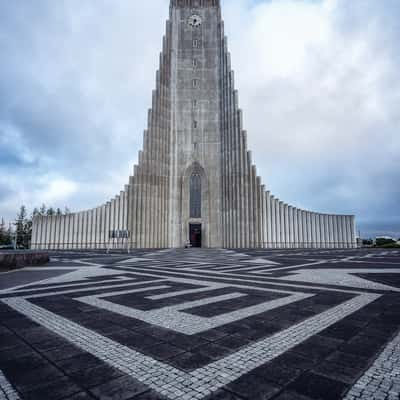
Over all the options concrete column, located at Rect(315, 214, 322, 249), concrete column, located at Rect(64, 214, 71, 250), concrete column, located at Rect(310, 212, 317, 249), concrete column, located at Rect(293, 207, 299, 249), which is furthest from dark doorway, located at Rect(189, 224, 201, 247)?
concrete column, located at Rect(315, 214, 322, 249)

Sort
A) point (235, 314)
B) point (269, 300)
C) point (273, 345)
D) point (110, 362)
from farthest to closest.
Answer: point (269, 300)
point (235, 314)
point (273, 345)
point (110, 362)

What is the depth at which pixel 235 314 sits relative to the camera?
4.26 metres

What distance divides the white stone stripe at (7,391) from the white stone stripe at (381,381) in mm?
2470

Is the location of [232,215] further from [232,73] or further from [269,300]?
[269,300]

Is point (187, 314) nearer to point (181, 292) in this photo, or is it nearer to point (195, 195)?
point (181, 292)

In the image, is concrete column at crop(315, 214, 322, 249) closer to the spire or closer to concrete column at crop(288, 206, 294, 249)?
concrete column at crop(288, 206, 294, 249)

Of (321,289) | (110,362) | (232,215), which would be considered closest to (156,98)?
(232,215)

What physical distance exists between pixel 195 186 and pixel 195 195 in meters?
1.30

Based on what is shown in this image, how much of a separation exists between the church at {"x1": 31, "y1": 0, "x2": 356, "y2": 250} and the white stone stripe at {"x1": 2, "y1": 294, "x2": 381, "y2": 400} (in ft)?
109

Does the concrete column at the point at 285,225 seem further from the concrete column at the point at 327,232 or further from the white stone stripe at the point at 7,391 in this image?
the white stone stripe at the point at 7,391

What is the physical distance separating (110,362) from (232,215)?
116 ft

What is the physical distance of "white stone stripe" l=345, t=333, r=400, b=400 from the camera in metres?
2.09

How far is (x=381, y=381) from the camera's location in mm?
2295

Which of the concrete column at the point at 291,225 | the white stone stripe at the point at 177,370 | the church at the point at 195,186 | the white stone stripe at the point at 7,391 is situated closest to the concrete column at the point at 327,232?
the church at the point at 195,186
